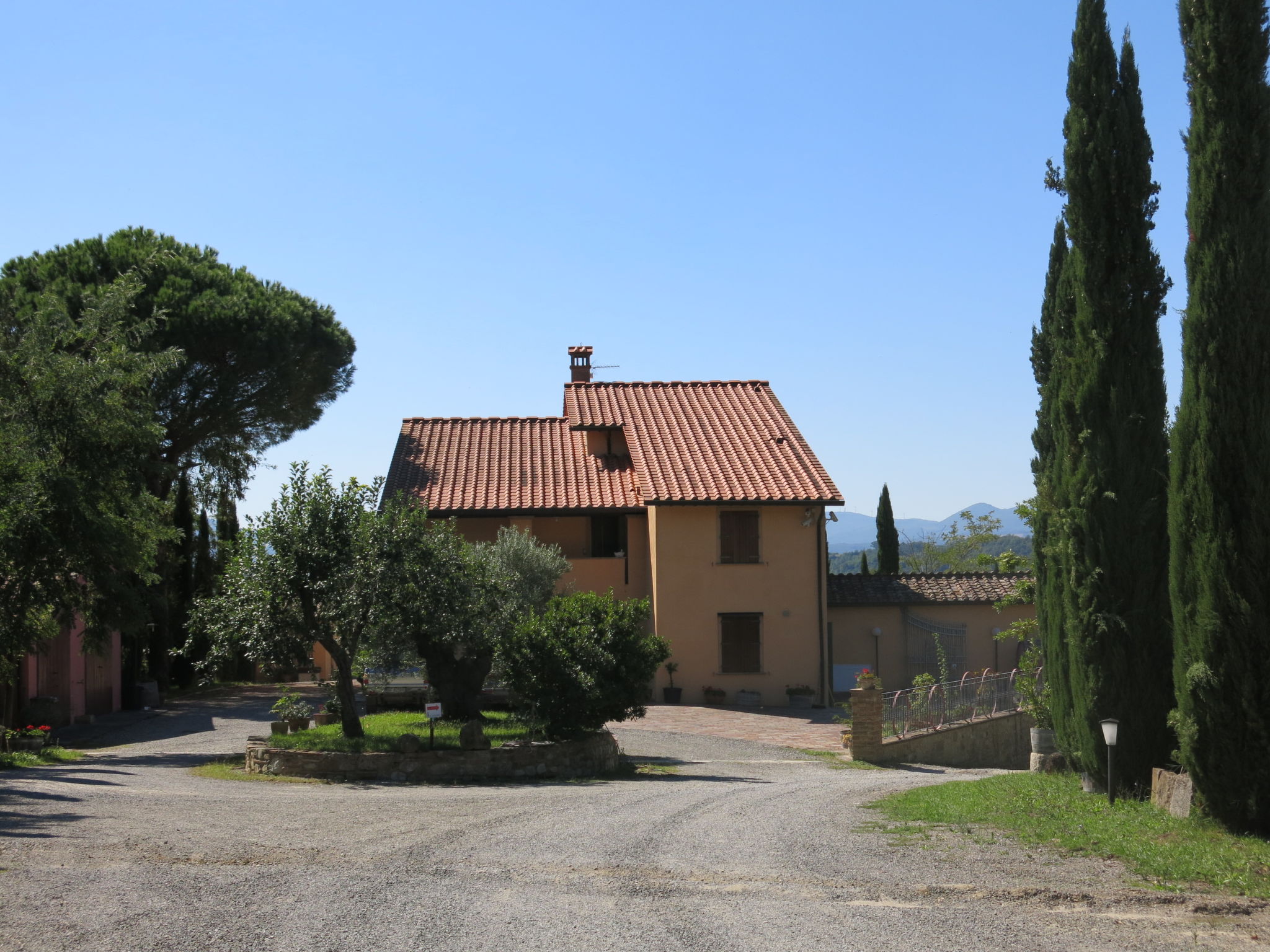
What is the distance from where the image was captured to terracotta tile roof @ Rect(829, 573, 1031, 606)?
2803 centimetres

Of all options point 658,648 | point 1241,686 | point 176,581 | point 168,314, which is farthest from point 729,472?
point 1241,686

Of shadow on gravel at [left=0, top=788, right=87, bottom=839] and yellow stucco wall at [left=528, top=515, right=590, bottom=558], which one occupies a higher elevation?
yellow stucco wall at [left=528, top=515, right=590, bottom=558]

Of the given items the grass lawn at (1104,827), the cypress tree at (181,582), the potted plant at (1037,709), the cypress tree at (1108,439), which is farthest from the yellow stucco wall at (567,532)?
the cypress tree at (1108,439)

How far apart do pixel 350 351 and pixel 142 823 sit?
24627mm

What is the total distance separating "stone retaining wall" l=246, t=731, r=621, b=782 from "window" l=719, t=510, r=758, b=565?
38.1 ft

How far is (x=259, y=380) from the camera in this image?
29.9 metres

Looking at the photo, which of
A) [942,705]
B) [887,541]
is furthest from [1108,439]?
[887,541]

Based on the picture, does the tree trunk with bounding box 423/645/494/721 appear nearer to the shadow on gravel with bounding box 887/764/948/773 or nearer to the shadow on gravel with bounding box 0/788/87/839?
the shadow on gravel with bounding box 887/764/948/773

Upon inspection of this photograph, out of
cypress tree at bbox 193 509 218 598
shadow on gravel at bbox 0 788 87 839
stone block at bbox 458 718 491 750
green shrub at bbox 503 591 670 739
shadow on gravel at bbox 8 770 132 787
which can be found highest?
cypress tree at bbox 193 509 218 598

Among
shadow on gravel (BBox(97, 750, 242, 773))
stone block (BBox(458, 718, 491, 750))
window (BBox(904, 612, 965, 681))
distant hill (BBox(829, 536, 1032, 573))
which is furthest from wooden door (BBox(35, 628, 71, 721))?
window (BBox(904, 612, 965, 681))

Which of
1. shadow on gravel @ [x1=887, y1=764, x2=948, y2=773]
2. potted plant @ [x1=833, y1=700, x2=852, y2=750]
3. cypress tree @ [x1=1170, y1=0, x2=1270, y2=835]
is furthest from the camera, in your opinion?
potted plant @ [x1=833, y1=700, x2=852, y2=750]

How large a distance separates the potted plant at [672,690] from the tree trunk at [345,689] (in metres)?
11.4

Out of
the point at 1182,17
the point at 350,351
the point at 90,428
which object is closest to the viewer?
the point at 1182,17

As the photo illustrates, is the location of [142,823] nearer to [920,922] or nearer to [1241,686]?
[920,922]
